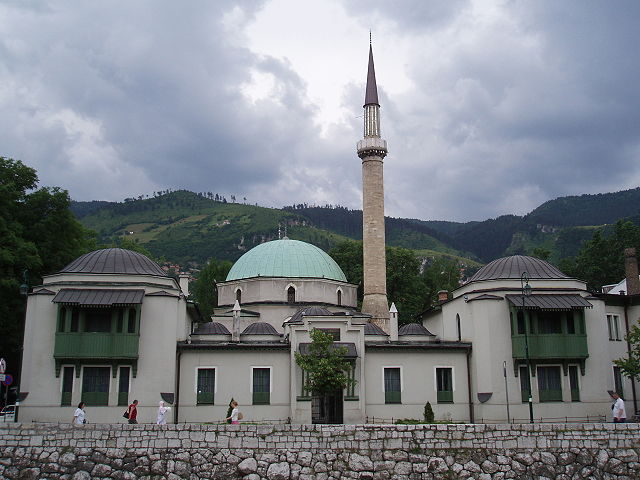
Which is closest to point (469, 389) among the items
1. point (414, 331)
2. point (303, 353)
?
point (414, 331)

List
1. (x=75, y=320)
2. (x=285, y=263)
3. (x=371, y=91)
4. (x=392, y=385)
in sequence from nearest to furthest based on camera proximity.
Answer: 1. (x=75, y=320)
2. (x=392, y=385)
3. (x=285, y=263)
4. (x=371, y=91)

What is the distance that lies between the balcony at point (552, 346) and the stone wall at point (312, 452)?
995cm

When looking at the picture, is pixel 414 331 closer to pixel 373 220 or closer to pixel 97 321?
pixel 373 220

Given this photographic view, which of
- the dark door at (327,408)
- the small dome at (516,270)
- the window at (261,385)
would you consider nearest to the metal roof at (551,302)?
the small dome at (516,270)

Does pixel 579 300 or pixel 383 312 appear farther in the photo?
pixel 383 312

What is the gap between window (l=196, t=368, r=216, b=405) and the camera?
1262 inches

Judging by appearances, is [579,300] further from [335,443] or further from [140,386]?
[140,386]

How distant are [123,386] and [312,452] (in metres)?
12.5

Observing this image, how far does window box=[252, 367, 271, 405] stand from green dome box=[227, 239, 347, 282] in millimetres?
12721

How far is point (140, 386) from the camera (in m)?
30.4

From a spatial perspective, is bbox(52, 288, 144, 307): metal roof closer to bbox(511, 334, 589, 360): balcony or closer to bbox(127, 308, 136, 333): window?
bbox(127, 308, 136, 333): window

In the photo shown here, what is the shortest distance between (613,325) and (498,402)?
358 inches

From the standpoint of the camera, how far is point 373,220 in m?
47.2

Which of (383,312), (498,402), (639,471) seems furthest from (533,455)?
(383,312)
